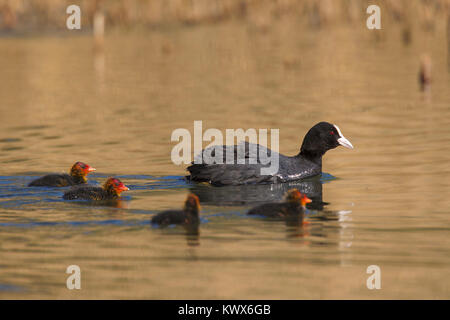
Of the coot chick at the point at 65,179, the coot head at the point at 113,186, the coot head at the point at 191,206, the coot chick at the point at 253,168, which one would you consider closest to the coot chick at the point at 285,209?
the coot head at the point at 191,206

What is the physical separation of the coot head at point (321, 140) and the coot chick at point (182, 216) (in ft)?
12.4

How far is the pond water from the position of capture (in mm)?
8227

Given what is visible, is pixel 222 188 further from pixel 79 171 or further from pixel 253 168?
pixel 79 171

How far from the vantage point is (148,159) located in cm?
1480

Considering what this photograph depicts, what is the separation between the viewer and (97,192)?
11375 millimetres

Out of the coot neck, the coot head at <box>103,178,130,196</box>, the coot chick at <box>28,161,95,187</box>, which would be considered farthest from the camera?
the coot neck

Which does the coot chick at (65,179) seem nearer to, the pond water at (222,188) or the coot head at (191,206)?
the pond water at (222,188)

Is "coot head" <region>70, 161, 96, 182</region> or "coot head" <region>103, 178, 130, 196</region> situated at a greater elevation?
"coot head" <region>70, 161, 96, 182</region>

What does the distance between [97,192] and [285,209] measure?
8.02ft

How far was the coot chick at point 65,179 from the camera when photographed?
478 inches

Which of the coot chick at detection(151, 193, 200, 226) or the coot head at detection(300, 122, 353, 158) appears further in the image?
the coot head at detection(300, 122, 353, 158)

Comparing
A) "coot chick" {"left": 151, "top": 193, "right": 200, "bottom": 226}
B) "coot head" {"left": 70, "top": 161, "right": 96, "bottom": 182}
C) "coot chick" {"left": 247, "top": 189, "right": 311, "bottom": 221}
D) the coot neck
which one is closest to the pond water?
"coot chick" {"left": 151, "top": 193, "right": 200, "bottom": 226}

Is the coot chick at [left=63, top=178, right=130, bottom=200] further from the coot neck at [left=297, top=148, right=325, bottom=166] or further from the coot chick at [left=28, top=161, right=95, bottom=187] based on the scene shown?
the coot neck at [left=297, top=148, right=325, bottom=166]

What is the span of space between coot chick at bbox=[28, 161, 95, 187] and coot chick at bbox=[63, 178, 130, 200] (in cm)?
83
